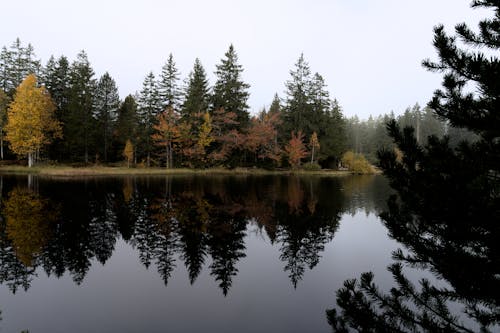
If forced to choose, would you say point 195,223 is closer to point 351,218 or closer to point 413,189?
point 351,218

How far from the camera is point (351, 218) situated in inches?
800

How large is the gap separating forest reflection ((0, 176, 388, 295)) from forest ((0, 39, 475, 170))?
26.5 m

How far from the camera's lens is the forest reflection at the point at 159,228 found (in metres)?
11.2

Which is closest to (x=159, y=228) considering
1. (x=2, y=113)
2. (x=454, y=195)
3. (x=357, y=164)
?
(x=454, y=195)

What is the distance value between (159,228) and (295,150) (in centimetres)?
4270

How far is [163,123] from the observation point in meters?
50.1

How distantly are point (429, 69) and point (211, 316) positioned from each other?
23.5 ft

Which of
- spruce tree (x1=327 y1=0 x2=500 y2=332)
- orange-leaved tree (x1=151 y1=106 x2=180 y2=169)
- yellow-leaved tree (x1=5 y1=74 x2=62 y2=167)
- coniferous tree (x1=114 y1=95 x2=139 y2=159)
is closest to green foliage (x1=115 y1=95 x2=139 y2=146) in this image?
coniferous tree (x1=114 y1=95 x2=139 y2=159)

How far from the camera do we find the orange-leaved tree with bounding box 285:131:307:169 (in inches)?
2218

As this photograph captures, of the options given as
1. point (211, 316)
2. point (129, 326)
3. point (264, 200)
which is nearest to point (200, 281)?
point (211, 316)

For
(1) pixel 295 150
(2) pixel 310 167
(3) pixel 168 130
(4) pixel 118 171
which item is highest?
(3) pixel 168 130

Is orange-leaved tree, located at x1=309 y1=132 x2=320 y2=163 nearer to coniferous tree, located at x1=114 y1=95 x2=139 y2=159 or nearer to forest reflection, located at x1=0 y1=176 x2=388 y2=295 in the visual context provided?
coniferous tree, located at x1=114 y1=95 x2=139 y2=159

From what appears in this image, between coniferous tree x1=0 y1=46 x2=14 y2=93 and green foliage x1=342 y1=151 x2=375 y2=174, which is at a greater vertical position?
coniferous tree x1=0 y1=46 x2=14 y2=93

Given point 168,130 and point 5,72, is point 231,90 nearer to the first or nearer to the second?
point 168,130
